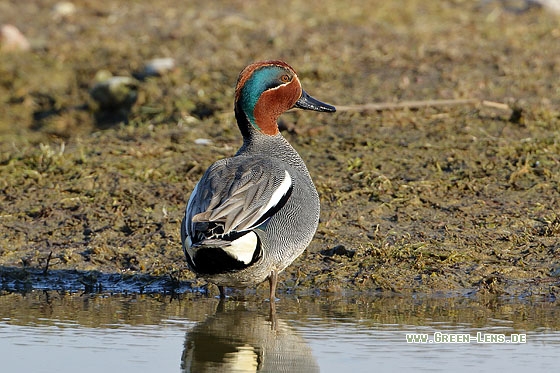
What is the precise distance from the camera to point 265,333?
5.28 metres

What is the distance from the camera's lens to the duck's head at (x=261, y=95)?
21.0ft

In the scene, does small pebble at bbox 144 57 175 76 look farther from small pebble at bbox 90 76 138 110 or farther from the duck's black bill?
the duck's black bill

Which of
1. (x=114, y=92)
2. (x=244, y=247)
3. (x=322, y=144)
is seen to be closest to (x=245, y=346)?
(x=244, y=247)

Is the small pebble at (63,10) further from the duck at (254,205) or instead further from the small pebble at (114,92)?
the duck at (254,205)

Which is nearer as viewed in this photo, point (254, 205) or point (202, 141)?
point (254, 205)

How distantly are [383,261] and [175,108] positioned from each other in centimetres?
367

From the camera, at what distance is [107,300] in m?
6.12

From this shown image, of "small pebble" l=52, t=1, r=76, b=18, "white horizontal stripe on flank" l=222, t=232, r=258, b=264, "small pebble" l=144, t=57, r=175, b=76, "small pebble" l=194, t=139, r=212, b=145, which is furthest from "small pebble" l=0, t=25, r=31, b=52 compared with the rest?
"white horizontal stripe on flank" l=222, t=232, r=258, b=264

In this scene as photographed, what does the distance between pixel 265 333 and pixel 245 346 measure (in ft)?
0.89

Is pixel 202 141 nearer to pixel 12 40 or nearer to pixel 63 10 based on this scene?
pixel 12 40

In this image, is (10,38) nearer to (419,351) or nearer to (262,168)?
(262,168)

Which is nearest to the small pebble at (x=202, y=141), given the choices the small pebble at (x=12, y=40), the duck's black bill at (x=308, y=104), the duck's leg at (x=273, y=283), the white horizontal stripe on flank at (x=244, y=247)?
the duck's black bill at (x=308, y=104)

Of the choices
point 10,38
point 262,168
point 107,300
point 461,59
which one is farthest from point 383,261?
point 10,38

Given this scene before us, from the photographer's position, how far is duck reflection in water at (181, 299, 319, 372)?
4.66 meters
